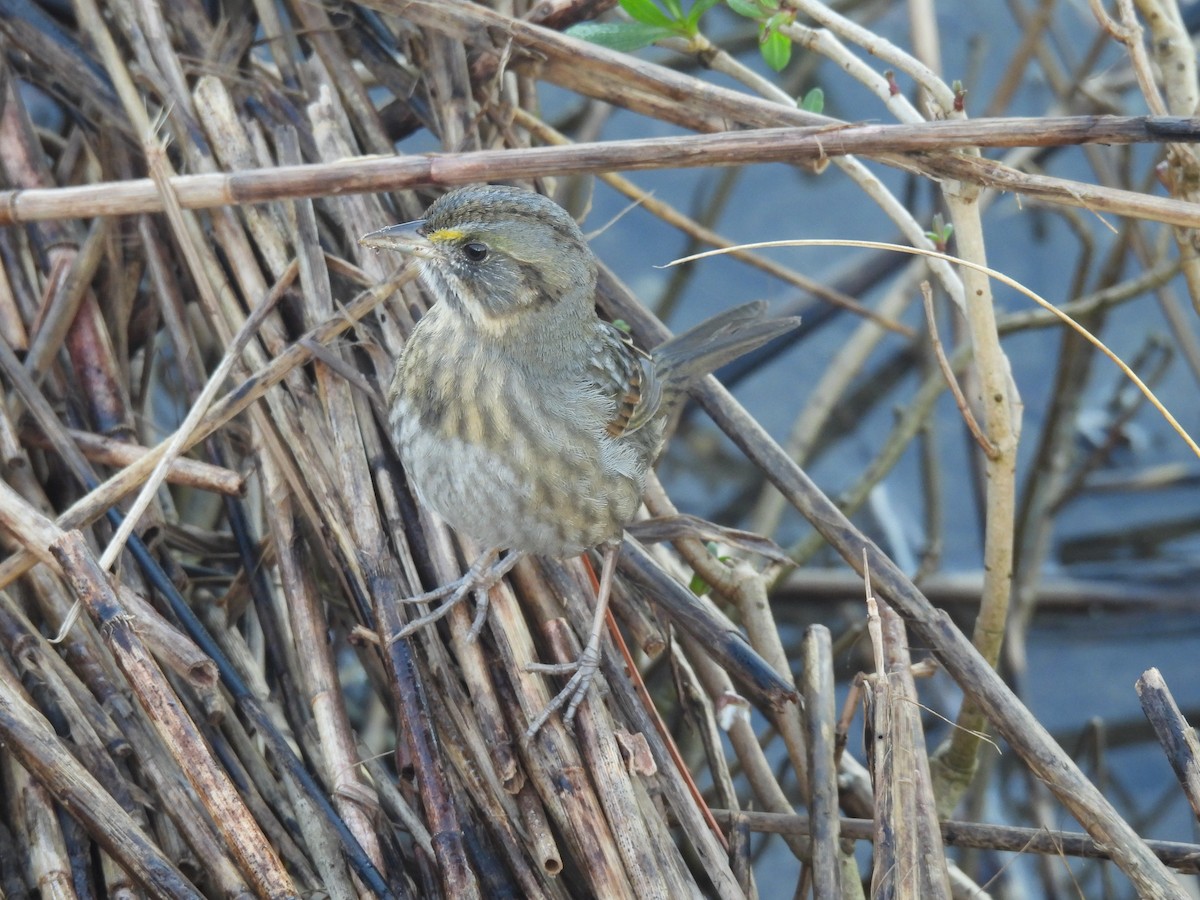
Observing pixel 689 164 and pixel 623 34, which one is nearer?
pixel 689 164

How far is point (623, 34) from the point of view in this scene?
3127 mm

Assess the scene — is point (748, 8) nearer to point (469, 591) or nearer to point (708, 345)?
point (708, 345)

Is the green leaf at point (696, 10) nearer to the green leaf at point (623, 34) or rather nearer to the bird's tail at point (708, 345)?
the green leaf at point (623, 34)

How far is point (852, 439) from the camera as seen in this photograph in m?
5.26

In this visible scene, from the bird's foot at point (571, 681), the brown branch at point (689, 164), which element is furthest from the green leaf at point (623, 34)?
the bird's foot at point (571, 681)

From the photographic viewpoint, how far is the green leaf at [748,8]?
290cm

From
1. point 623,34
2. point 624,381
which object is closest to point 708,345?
point 624,381

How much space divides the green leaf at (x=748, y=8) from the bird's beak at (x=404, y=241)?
864 mm

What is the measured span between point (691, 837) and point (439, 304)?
1.33 meters

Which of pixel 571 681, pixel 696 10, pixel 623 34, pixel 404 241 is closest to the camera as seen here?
pixel 571 681

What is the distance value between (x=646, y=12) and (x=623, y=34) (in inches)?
4.3

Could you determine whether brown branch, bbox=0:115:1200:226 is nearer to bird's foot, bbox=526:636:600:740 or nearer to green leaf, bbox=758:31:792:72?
green leaf, bbox=758:31:792:72

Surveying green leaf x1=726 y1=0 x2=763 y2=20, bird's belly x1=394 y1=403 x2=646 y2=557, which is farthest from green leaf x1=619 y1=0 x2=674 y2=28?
bird's belly x1=394 y1=403 x2=646 y2=557

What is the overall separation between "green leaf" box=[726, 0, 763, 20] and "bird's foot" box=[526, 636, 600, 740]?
1.46 m
